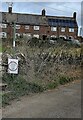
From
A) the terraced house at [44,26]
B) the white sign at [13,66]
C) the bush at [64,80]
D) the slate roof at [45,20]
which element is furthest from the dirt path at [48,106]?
the slate roof at [45,20]

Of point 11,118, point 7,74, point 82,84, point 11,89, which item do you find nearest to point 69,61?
point 82,84

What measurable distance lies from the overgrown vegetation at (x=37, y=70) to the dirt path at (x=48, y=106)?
0.44m

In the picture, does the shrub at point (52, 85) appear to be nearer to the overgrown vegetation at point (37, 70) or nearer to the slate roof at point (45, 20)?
the overgrown vegetation at point (37, 70)

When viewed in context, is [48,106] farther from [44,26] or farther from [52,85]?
[44,26]

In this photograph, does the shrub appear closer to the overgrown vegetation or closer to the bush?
the overgrown vegetation

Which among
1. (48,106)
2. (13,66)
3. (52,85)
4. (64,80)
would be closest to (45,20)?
(64,80)

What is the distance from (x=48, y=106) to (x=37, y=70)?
3903 mm

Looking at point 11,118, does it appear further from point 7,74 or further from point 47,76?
point 47,76

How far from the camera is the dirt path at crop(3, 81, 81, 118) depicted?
8.00 m

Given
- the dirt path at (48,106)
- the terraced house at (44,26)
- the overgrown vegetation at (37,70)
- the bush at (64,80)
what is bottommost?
the dirt path at (48,106)

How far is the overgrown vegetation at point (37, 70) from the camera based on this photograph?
10.6 m

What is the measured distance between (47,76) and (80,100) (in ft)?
10.4

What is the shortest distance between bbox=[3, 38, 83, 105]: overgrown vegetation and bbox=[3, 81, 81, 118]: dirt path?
0.44 metres

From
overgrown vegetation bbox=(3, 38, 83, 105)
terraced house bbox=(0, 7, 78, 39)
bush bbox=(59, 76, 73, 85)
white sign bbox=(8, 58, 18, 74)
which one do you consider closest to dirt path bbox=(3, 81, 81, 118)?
overgrown vegetation bbox=(3, 38, 83, 105)
